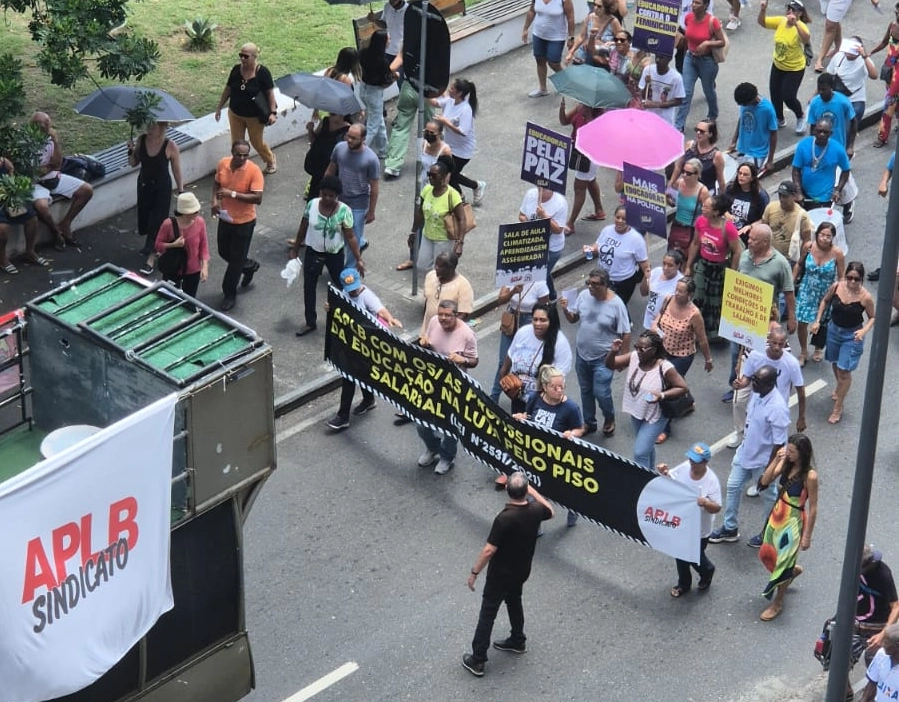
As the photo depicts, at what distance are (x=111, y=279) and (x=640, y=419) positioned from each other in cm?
503

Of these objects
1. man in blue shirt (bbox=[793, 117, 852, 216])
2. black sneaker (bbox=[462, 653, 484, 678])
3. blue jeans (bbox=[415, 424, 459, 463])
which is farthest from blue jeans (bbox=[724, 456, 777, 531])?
man in blue shirt (bbox=[793, 117, 852, 216])

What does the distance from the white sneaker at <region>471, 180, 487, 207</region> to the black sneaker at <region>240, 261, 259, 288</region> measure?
2811mm

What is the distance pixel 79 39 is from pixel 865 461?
7978 mm

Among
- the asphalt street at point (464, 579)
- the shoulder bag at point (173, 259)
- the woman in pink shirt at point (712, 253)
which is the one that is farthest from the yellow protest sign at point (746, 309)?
the shoulder bag at point (173, 259)

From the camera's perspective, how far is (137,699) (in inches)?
359

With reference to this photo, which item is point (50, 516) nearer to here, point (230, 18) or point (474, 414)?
point (474, 414)

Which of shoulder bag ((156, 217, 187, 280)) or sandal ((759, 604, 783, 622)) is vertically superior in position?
shoulder bag ((156, 217, 187, 280))

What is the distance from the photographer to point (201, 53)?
2111 cm

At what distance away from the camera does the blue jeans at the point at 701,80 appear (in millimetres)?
19875

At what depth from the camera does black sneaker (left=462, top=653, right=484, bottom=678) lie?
1162cm

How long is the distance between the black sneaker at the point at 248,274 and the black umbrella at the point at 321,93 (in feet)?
5.57

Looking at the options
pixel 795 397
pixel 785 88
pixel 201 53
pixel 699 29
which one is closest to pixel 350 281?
pixel 795 397

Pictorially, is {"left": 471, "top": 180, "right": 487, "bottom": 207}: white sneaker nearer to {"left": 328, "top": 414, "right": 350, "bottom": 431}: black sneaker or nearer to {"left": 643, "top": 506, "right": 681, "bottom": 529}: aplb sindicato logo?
{"left": 328, "top": 414, "right": 350, "bottom": 431}: black sneaker

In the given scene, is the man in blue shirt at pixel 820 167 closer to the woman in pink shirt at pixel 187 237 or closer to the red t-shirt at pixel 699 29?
the red t-shirt at pixel 699 29
